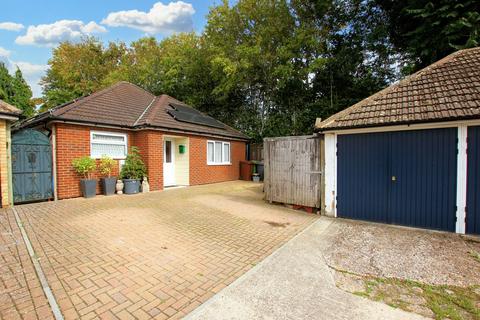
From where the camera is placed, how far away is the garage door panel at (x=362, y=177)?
584 cm

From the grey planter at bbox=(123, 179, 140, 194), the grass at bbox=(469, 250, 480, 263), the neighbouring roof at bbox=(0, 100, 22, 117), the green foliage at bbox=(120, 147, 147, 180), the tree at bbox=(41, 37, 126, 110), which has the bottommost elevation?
the grass at bbox=(469, 250, 480, 263)

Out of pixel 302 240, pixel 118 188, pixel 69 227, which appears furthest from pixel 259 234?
pixel 118 188

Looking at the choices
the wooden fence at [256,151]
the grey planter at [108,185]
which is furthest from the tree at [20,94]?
the wooden fence at [256,151]

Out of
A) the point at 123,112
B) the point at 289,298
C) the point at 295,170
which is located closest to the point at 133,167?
the point at 123,112

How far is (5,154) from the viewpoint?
6891 millimetres

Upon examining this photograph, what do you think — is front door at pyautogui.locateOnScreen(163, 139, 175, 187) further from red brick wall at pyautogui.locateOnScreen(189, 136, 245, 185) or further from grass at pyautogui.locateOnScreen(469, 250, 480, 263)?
grass at pyautogui.locateOnScreen(469, 250, 480, 263)

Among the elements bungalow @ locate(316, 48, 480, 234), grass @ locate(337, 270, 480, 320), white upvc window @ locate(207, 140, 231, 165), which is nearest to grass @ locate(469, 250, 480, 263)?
bungalow @ locate(316, 48, 480, 234)

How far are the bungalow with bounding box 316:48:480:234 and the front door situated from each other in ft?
25.8

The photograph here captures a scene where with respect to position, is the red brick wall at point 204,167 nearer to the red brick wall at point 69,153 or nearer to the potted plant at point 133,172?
the potted plant at point 133,172

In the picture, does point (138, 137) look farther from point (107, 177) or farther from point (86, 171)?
point (86, 171)

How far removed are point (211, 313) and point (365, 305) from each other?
175cm

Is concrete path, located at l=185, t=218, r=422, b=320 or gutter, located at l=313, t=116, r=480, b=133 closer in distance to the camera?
concrete path, located at l=185, t=218, r=422, b=320

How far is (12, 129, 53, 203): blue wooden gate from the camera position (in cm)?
736

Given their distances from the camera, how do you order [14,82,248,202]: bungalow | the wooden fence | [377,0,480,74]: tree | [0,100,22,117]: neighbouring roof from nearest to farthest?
[0,100,22,117]: neighbouring roof → [14,82,248,202]: bungalow → [377,0,480,74]: tree → the wooden fence
